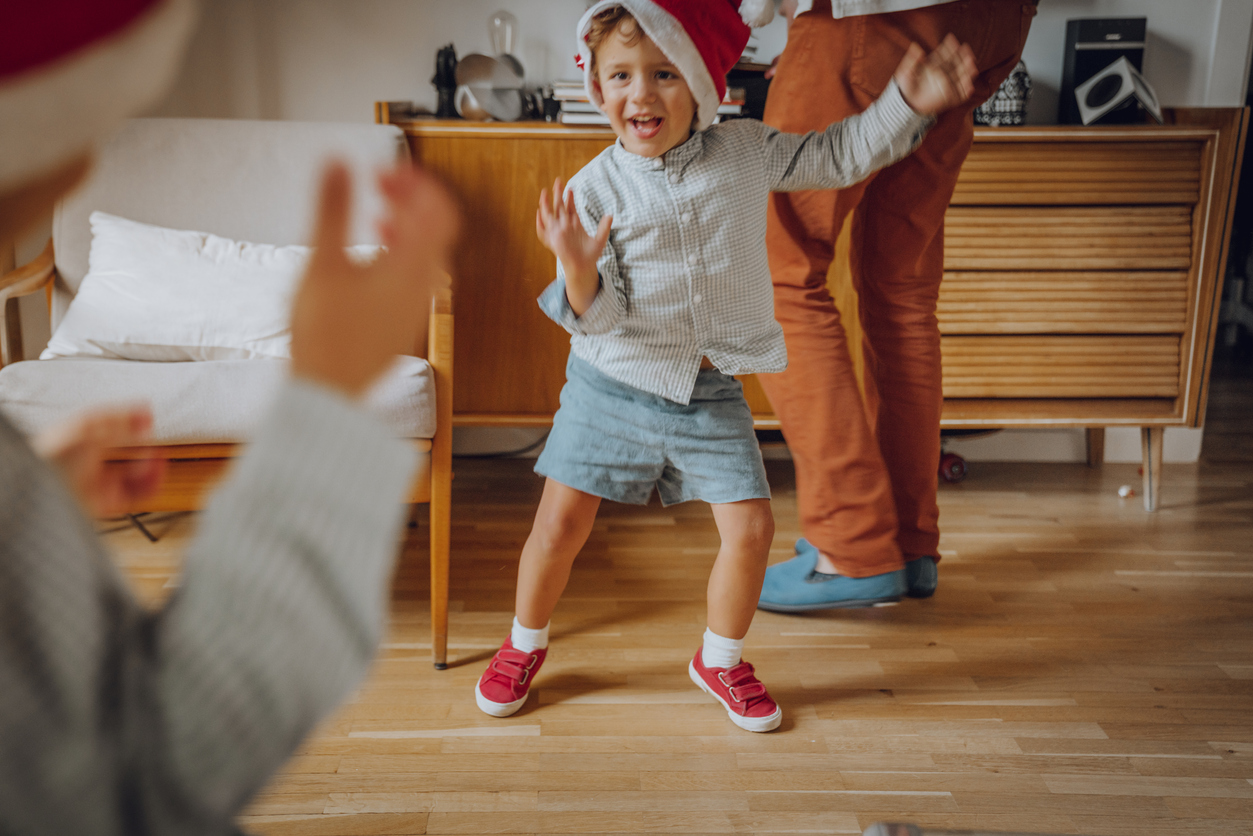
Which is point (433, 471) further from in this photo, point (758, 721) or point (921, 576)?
point (921, 576)

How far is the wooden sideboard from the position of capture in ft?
6.00

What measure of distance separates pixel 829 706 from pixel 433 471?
65 centimetres

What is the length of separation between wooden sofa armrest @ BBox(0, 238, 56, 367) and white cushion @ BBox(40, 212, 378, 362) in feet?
0.36

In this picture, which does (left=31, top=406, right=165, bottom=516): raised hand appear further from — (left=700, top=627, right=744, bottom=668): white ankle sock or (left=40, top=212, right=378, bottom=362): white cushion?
(left=40, top=212, right=378, bottom=362): white cushion

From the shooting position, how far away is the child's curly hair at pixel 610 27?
1063 mm

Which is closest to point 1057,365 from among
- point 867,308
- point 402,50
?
point 867,308

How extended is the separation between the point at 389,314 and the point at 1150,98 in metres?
2.10

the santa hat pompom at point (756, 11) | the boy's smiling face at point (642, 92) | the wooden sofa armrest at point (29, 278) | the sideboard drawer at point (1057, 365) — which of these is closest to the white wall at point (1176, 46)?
the sideboard drawer at point (1057, 365)

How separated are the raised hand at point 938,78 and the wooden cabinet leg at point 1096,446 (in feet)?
5.08

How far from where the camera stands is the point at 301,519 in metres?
0.35

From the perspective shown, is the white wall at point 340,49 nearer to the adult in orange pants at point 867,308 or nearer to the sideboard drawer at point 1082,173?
the sideboard drawer at point 1082,173

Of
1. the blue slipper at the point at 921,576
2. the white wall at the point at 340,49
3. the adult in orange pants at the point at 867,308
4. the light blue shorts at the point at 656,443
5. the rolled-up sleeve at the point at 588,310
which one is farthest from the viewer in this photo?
the white wall at the point at 340,49

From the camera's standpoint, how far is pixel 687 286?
112 centimetres

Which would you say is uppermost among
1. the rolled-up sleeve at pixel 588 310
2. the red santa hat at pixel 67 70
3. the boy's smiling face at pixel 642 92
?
the boy's smiling face at pixel 642 92
